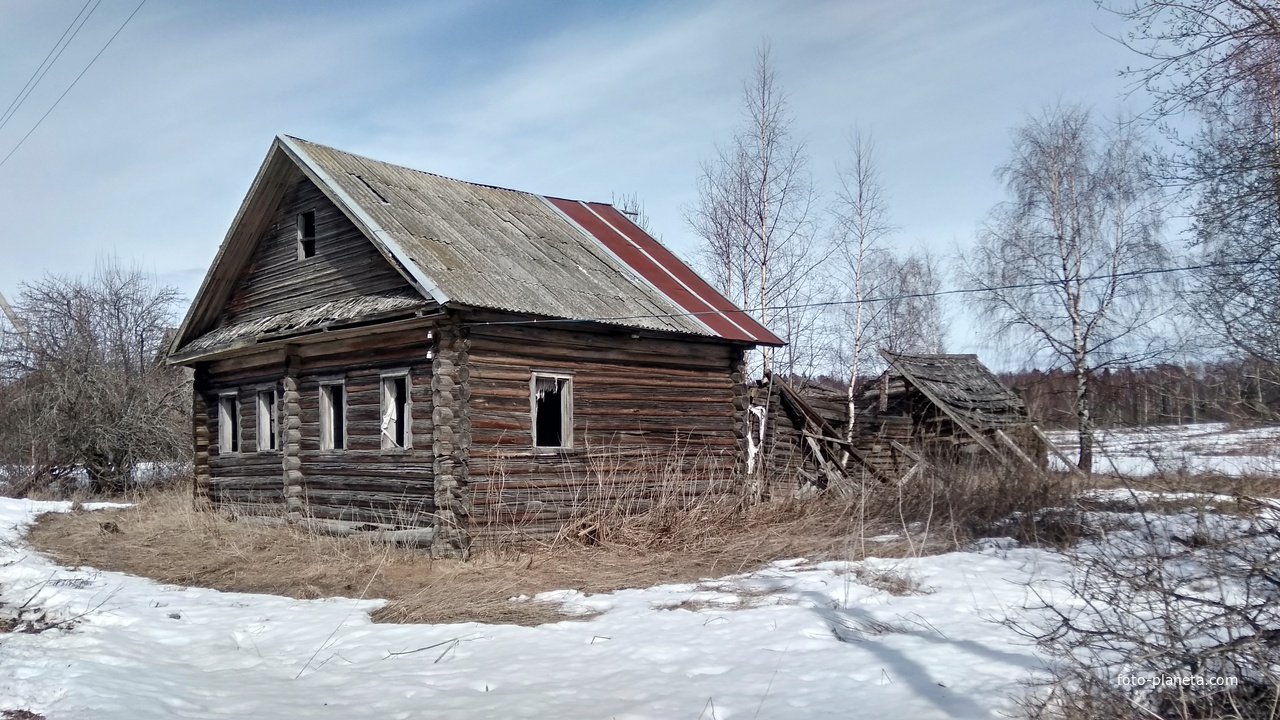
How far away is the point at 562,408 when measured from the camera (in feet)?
43.1

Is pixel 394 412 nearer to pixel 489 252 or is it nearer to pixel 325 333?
pixel 325 333

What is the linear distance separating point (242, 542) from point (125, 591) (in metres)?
2.91

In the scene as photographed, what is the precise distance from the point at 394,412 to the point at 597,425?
2.93 metres

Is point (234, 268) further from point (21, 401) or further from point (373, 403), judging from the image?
point (21, 401)

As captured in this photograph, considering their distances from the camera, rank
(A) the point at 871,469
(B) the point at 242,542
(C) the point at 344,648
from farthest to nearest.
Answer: (A) the point at 871,469 < (B) the point at 242,542 < (C) the point at 344,648

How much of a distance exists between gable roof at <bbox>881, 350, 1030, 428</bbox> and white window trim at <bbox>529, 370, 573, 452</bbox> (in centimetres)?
871

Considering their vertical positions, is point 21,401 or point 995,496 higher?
point 21,401

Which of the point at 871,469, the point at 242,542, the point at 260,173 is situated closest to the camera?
the point at 242,542

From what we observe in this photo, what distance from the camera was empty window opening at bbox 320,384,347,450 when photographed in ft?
46.1

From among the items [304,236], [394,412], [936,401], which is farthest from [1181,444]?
[936,401]

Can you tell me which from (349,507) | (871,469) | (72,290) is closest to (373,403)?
(349,507)

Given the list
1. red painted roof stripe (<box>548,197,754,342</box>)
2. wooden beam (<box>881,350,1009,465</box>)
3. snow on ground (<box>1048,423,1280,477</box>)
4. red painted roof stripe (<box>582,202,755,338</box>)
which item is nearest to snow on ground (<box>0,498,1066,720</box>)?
snow on ground (<box>1048,423,1280,477</box>)

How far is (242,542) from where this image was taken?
12969 millimetres

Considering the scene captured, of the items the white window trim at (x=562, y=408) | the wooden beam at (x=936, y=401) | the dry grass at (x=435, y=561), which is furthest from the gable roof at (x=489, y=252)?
the wooden beam at (x=936, y=401)
